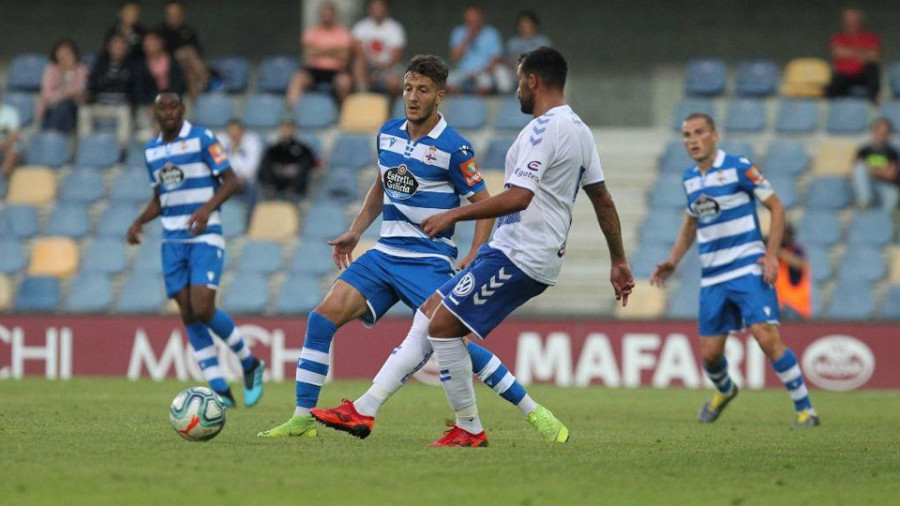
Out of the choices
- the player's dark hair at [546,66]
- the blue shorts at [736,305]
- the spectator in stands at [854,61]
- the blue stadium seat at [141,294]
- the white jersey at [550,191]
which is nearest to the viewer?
the white jersey at [550,191]

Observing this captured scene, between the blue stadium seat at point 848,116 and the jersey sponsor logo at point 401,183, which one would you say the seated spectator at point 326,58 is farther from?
the jersey sponsor logo at point 401,183

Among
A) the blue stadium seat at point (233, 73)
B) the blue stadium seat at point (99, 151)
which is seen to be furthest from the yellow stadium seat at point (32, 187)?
the blue stadium seat at point (233, 73)

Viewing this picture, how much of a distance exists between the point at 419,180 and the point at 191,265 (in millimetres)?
3680

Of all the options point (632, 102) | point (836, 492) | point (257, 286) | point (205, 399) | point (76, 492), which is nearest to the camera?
point (76, 492)

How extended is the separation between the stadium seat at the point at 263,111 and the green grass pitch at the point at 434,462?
9595 millimetres

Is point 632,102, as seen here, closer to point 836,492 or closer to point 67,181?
point 67,181

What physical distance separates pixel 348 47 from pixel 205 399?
13.1 meters

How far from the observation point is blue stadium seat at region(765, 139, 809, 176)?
19391 mm

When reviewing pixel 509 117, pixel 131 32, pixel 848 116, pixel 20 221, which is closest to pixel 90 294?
pixel 20 221

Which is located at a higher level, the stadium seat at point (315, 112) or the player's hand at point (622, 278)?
the player's hand at point (622, 278)

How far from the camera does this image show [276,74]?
22.1 meters

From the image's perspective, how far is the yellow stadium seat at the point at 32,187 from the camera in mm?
20188

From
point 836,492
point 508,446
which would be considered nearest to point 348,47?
point 508,446

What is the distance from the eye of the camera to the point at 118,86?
20453mm
